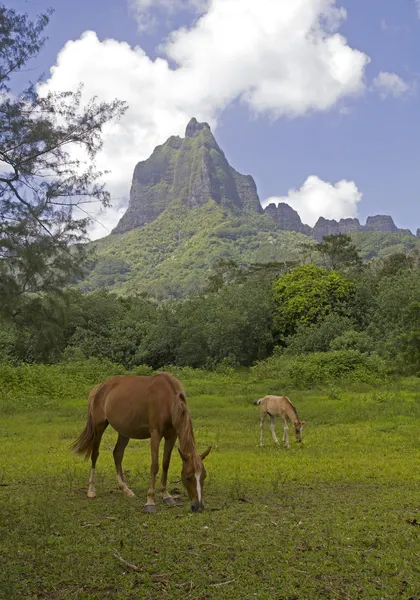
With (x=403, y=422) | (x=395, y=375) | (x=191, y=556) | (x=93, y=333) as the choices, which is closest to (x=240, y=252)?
(x=93, y=333)

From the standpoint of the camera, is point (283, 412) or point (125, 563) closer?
point (125, 563)

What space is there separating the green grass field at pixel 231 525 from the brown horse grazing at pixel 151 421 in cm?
43

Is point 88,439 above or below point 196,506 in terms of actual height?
above

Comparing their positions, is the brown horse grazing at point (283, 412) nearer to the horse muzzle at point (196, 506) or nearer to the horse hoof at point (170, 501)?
the horse hoof at point (170, 501)

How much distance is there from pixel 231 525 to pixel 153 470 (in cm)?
166

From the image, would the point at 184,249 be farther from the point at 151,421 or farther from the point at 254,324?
the point at 151,421

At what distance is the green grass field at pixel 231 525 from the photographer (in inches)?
203

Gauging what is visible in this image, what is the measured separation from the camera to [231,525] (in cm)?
692

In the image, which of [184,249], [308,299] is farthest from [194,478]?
[184,249]

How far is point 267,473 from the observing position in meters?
10.4

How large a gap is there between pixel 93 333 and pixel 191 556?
38.7 metres

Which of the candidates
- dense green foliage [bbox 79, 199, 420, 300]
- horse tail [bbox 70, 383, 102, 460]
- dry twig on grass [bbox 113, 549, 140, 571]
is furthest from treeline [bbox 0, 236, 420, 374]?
dense green foliage [bbox 79, 199, 420, 300]

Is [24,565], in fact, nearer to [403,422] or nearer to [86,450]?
[86,450]

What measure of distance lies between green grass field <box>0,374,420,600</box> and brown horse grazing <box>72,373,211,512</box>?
0.43m
